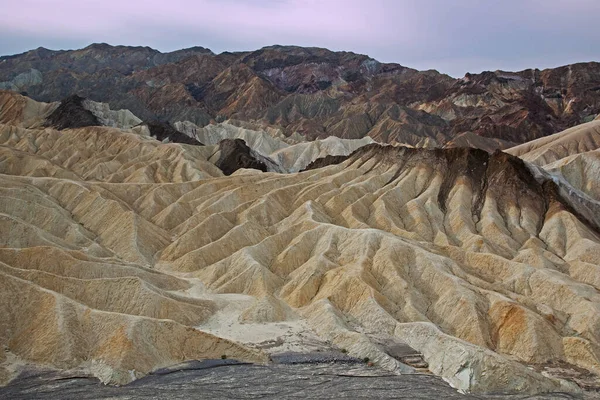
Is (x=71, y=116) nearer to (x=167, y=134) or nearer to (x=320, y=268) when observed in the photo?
(x=167, y=134)

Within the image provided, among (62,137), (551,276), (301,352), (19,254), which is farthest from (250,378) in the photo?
(62,137)

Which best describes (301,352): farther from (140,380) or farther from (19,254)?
(19,254)

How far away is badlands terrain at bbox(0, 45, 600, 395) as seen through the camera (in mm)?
40031

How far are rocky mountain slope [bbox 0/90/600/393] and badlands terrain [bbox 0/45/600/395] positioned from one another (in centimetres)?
15

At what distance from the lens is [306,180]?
274ft

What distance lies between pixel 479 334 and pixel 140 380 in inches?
941

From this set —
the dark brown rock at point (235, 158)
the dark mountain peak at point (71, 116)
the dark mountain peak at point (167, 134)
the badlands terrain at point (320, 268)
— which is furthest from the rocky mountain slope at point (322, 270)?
the dark mountain peak at point (71, 116)

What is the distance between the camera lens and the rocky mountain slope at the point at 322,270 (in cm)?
4006

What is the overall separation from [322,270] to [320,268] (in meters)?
0.27

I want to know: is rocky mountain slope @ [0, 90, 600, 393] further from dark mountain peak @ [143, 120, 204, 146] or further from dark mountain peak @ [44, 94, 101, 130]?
dark mountain peak @ [44, 94, 101, 130]

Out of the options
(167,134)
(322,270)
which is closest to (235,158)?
(167,134)

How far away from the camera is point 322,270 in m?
53.8

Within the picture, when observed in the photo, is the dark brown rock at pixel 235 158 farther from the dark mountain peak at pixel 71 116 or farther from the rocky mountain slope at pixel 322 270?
the dark mountain peak at pixel 71 116

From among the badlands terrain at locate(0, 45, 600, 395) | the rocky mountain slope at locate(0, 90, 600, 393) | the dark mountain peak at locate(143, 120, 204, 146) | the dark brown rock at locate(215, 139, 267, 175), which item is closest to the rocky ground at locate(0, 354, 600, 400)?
the badlands terrain at locate(0, 45, 600, 395)
